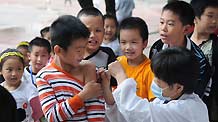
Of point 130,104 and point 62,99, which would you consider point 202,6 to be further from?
point 62,99

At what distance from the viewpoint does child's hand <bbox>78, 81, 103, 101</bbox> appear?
1.91m

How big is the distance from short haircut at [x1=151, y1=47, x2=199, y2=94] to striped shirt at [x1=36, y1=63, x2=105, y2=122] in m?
0.32

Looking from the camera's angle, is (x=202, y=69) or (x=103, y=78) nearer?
(x=103, y=78)

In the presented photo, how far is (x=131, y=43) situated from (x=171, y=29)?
241 mm

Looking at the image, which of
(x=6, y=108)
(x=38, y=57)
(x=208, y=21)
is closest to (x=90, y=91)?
(x=6, y=108)

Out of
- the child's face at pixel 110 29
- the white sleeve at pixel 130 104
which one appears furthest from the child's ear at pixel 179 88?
the child's face at pixel 110 29

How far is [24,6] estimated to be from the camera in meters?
10.3

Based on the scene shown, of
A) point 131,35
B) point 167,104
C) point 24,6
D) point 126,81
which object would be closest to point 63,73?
point 126,81

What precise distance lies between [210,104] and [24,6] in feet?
26.3

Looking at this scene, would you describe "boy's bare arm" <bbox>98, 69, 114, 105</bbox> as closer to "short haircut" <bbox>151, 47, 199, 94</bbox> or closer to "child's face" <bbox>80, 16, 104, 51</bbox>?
"short haircut" <bbox>151, 47, 199, 94</bbox>

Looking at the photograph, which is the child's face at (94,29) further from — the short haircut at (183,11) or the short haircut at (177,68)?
the short haircut at (177,68)

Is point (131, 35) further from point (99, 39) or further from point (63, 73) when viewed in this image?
point (63, 73)

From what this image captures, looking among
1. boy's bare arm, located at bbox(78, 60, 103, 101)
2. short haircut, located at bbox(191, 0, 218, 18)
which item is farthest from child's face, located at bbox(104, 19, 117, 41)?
boy's bare arm, located at bbox(78, 60, 103, 101)

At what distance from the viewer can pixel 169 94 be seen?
1.96 metres
